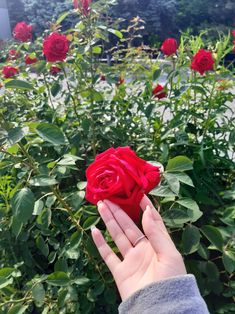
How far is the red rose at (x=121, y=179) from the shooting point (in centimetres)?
73

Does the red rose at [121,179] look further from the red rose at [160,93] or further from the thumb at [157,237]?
the red rose at [160,93]

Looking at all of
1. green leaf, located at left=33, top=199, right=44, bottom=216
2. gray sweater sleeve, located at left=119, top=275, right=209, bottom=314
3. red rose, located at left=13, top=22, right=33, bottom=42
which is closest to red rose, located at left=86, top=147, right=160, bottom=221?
gray sweater sleeve, located at left=119, top=275, right=209, bottom=314

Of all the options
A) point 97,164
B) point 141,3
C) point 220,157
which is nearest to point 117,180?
point 97,164

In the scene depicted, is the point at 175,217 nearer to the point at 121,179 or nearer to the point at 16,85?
the point at 121,179

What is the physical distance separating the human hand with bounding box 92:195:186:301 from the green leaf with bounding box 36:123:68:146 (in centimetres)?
33

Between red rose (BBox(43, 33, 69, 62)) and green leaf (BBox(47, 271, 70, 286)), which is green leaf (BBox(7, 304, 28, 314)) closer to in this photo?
green leaf (BBox(47, 271, 70, 286))

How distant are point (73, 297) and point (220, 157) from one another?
86 cm

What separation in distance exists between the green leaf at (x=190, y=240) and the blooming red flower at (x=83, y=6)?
96cm

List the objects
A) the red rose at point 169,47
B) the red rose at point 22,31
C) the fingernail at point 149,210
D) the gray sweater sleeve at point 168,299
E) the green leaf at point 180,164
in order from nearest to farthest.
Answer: the gray sweater sleeve at point 168,299 → the fingernail at point 149,210 → the green leaf at point 180,164 → the red rose at point 169,47 → the red rose at point 22,31

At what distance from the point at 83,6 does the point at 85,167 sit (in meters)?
0.66

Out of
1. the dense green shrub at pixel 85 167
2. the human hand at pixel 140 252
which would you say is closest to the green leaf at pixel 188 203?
the dense green shrub at pixel 85 167

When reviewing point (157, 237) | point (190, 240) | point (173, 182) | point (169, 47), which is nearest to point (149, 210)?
point (157, 237)

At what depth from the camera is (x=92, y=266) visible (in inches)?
52.0

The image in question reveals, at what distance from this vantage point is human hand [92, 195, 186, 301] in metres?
0.71
